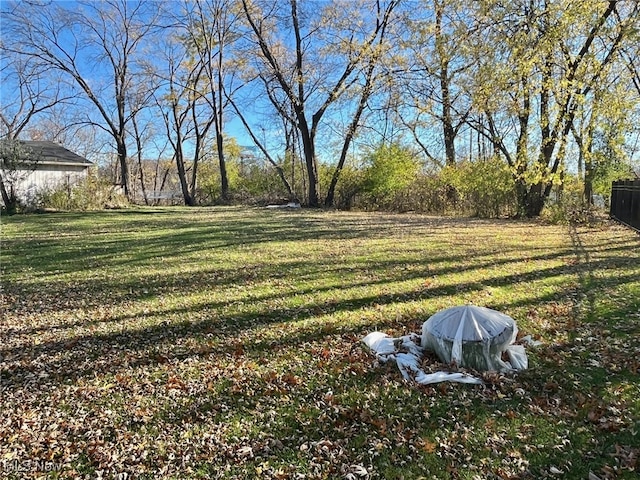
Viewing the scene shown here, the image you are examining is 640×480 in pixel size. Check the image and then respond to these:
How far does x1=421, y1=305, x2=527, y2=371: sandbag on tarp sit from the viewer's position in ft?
10.9

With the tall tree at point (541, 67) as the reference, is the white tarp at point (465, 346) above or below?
below

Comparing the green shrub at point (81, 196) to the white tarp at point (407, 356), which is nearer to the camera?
the white tarp at point (407, 356)

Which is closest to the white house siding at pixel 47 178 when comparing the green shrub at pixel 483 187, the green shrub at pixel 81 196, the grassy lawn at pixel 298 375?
the green shrub at pixel 81 196

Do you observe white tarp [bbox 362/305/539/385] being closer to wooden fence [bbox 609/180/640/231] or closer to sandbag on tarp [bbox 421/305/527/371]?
sandbag on tarp [bbox 421/305/527/371]

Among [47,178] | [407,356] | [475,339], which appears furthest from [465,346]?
[47,178]

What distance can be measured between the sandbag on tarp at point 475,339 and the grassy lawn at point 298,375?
0.18 metres

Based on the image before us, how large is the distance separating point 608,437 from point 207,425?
95.9 inches

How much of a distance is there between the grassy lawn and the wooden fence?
491cm

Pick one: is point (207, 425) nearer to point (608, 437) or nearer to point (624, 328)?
point (608, 437)

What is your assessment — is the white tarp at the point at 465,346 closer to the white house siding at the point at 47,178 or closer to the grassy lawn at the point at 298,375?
the grassy lawn at the point at 298,375

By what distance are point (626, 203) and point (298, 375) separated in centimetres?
1273

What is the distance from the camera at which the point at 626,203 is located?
12227 millimetres

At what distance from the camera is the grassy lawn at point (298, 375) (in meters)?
2.41

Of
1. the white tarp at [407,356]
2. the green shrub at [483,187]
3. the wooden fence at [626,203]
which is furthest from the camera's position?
the green shrub at [483,187]
